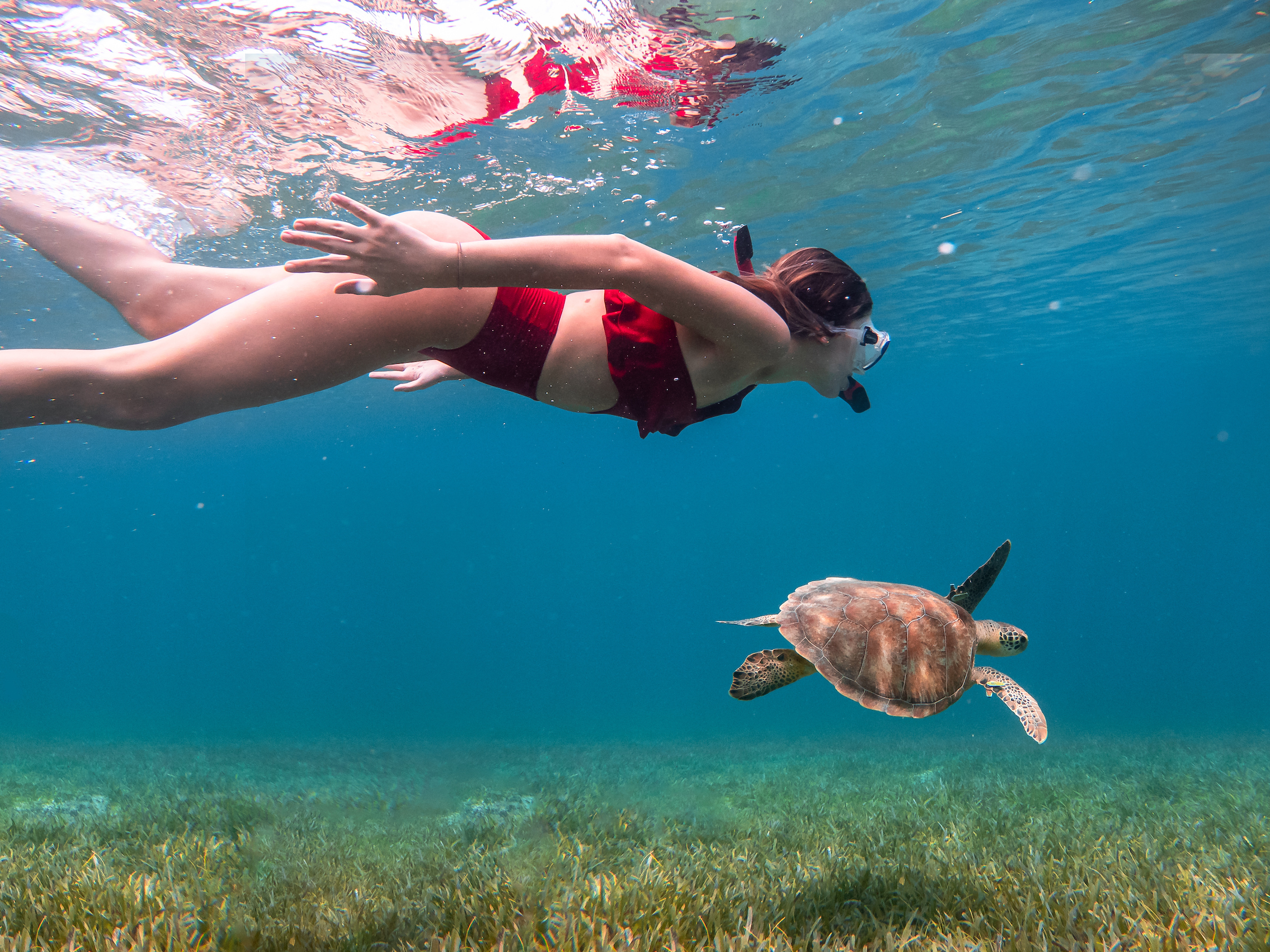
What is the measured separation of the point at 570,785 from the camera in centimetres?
1087

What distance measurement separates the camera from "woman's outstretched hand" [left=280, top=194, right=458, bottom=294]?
2.02 metres

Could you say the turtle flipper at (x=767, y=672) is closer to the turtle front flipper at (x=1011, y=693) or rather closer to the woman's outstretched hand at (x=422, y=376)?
the turtle front flipper at (x=1011, y=693)

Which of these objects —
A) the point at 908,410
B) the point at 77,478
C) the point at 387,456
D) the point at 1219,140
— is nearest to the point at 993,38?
the point at 1219,140

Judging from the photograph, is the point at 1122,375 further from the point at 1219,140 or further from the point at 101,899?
the point at 101,899

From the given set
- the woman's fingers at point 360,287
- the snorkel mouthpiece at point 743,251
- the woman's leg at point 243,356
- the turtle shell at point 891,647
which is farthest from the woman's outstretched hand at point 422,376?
the turtle shell at point 891,647

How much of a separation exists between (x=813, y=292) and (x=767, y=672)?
76.3 inches

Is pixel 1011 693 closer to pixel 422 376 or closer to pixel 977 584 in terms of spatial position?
pixel 977 584

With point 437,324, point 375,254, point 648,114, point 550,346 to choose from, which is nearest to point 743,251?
point 550,346

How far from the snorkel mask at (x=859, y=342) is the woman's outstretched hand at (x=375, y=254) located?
1.56 m

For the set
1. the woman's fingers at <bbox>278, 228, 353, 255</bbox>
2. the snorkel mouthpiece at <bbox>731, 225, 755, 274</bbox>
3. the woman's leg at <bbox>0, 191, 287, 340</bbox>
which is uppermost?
the woman's leg at <bbox>0, 191, 287, 340</bbox>

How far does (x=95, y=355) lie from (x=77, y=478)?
275 ft

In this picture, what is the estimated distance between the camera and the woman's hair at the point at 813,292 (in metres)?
3.13

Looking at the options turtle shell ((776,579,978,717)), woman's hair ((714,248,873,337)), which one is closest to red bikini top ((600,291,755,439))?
woman's hair ((714,248,873,337))

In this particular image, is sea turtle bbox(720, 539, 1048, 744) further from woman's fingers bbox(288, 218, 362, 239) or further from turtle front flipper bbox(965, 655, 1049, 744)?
woman's fingers bbox(288, 218, 362, 239)
